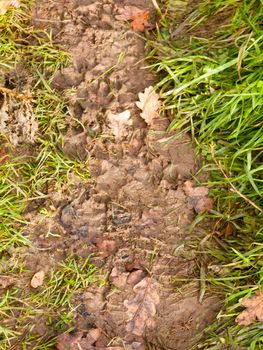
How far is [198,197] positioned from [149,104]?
0.65 meters

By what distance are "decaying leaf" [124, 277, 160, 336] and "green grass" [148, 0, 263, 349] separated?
12.4 inches

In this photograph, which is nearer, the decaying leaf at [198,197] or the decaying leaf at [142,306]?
the decaying leaf at [142,306]

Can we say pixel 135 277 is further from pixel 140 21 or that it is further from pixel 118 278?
pixel 140 21

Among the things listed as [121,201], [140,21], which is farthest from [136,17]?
[121,201]

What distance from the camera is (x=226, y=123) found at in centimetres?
315

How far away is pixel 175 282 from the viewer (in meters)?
2.99

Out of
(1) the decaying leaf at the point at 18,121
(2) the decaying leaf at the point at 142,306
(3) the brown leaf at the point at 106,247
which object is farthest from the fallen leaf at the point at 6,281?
(1) the decaying leaf at the point at 18,121

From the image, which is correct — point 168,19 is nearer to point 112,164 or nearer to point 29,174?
point 112,164

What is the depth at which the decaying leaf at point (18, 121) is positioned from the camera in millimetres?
3223

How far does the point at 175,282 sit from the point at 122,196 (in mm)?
590

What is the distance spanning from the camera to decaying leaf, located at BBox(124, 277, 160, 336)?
291 centimetres

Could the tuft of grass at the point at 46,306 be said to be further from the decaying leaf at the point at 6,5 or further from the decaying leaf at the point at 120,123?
the decaying leaf at the point at 6,5

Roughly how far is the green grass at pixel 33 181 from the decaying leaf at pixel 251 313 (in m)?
0.81

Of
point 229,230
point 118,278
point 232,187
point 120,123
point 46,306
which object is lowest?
point 46,306
